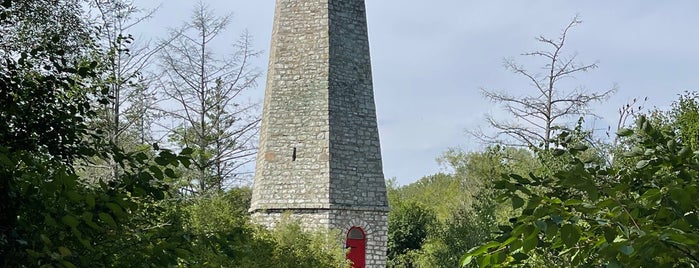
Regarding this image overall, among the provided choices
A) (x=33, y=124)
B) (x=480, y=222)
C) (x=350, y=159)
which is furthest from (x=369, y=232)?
(x=33, y=124)

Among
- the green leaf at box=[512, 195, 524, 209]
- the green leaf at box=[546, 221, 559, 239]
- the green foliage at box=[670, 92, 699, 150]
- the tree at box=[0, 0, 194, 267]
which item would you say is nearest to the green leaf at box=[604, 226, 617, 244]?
the green leaf at box=[546, 221, 559, 239]

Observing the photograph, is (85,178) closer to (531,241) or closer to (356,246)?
(531,241)

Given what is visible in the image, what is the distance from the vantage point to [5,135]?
471cm

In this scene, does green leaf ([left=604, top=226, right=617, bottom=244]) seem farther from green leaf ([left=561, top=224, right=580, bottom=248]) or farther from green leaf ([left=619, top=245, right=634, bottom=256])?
green leaf ([left=619, top=245, right=634, bottom=256])

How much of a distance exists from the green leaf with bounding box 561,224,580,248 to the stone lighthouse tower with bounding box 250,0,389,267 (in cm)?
1796

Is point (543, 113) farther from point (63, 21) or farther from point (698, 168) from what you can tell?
point (698, 168)

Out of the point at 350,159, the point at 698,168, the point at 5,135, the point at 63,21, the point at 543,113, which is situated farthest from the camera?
the point at 543,113

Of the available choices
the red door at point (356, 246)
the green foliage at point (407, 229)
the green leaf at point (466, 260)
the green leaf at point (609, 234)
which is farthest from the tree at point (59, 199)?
the green foliage at point (407, 229)

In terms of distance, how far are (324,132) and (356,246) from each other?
3114 millimetres

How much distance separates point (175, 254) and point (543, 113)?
65.6 ft

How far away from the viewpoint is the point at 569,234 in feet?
9.35

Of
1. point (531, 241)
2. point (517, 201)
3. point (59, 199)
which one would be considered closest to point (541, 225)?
point (531, 241)

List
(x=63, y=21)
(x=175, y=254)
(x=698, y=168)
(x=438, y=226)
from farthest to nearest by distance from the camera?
(x=438, y=226) < (x=63, y=21) < (x=175, y=254) < (x=698, y=168)

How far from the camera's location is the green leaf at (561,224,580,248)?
280 centimetres
